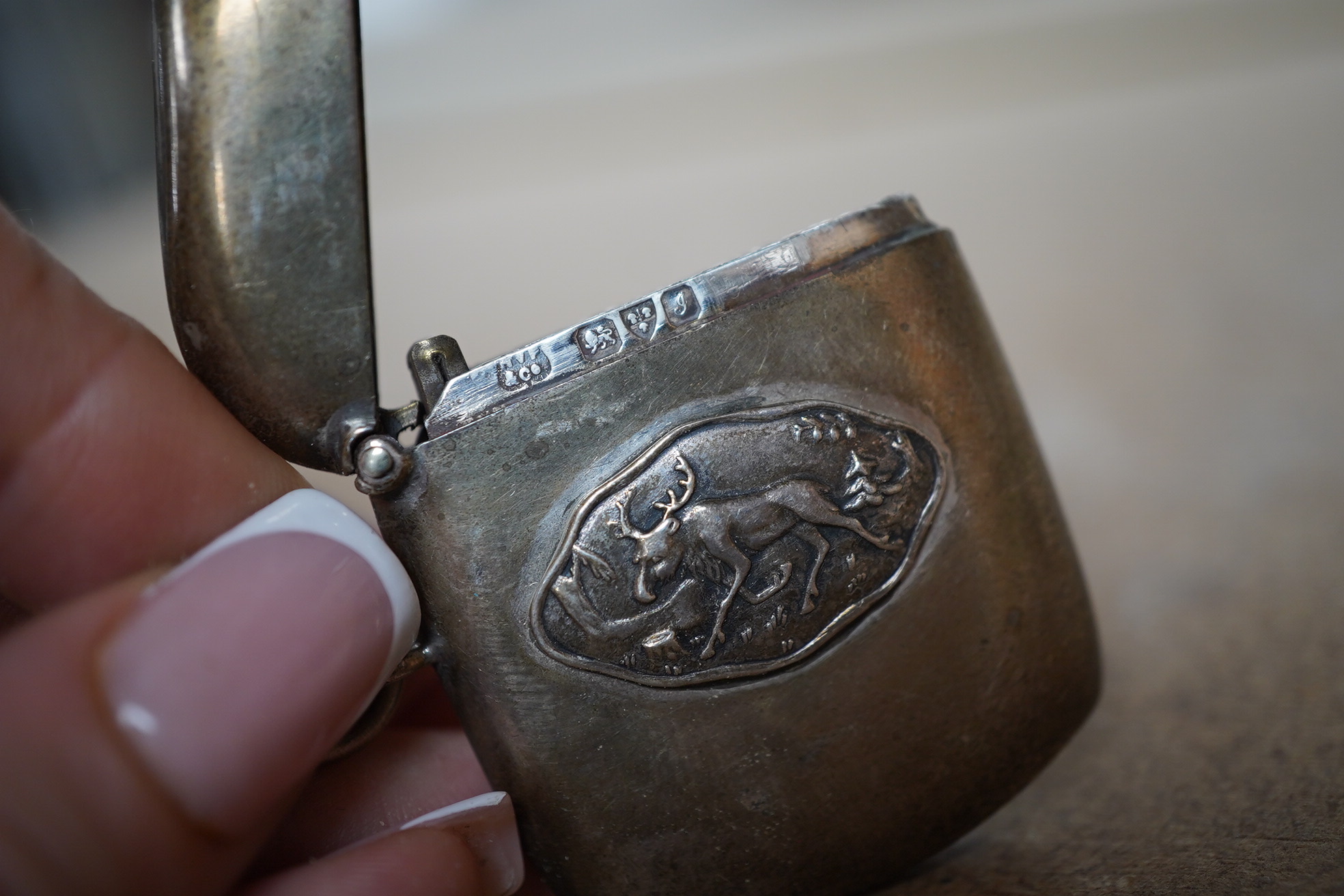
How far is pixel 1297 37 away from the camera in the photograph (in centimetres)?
158

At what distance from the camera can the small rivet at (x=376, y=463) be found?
56 cm

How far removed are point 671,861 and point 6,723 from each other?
1.28ft

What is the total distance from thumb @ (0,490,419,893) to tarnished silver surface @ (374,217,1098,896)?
3.3 inches

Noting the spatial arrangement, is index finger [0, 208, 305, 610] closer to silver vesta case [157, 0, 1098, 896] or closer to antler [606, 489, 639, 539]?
silver vesta case [157, 0, 1098, 896]

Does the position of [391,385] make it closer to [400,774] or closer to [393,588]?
[400,774]

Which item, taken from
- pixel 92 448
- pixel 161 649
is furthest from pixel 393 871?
pixel 92 448

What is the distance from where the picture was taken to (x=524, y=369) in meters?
0.57

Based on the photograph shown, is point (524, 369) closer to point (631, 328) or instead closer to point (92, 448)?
point (631, 328)

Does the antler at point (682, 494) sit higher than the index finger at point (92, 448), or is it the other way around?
the index finger at point (92, 448)

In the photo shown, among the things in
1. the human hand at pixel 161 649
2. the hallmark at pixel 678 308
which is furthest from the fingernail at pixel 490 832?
the hallmark at pixel 678 308

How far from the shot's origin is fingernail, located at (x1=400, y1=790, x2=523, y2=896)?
0.58 meters

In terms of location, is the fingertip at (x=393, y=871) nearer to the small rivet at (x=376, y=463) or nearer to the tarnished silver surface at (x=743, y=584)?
the tarnished silver surface at (x=743, y=584)

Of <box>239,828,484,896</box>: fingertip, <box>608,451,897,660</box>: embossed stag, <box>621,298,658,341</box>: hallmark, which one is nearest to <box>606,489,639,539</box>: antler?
<box>608,451,897,660</box>: embossed stag

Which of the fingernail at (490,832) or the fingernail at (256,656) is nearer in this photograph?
the fingernail at (256,656)
